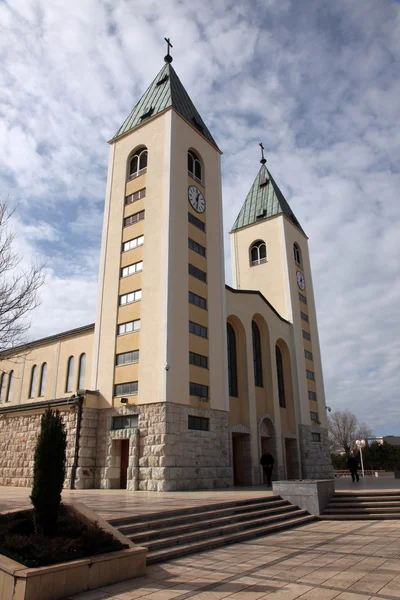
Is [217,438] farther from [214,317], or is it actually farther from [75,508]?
[75,508]

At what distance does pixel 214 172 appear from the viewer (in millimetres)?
27203

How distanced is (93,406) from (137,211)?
34.6ft

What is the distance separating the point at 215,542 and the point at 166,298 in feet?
40.1

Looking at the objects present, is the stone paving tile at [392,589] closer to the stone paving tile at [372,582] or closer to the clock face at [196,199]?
the stone paving tile at [372,582]

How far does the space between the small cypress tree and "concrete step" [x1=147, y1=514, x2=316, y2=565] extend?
1921 millimetres

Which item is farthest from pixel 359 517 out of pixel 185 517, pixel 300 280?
pixel 300 280

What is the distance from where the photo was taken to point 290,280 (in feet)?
113

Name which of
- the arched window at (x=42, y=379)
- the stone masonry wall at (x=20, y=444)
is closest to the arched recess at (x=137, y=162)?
the arched window at (x=42, y=379)

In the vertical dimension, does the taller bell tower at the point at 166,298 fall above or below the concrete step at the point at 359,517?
above

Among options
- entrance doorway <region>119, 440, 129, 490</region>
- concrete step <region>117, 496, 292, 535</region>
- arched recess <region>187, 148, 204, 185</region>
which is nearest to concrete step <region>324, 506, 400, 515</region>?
concrete step <region>117, 496, 292, 535</region>

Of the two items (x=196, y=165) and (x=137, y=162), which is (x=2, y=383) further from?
(x=196, y=165)

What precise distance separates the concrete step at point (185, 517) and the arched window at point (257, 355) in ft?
48.5

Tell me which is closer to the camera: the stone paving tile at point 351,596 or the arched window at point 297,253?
the stone paving tile at point 351,596

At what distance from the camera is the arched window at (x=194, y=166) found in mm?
25442
